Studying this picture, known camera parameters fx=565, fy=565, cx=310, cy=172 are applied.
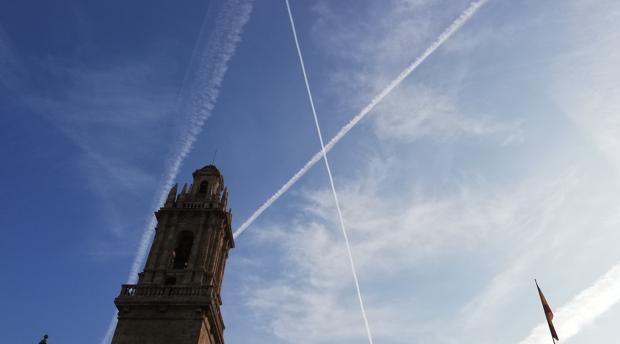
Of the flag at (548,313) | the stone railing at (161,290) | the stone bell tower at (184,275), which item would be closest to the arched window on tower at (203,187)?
the stone bell tower at (184,275)

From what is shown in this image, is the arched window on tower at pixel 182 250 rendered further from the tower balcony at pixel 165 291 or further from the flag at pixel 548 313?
the flag at pixel 548 313

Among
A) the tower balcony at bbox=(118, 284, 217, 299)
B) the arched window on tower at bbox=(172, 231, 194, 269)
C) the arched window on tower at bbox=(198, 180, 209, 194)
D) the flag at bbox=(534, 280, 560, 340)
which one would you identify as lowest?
the flag at bbox=(534, 280, 560, 340)

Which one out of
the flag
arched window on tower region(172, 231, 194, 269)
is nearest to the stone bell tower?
arched window on tower region(172, 231, 194, 269)

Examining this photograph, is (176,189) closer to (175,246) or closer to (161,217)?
(161,217)

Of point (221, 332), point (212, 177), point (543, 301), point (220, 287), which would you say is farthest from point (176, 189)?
point (543, 301)

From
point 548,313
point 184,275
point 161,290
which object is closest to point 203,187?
point 184,275

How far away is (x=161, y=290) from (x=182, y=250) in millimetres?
5953

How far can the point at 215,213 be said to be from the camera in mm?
48281

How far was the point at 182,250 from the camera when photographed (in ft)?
155

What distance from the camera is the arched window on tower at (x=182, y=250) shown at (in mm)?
46547

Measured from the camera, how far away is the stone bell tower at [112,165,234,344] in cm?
3953

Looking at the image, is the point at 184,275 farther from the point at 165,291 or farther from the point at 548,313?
the point at 548,313

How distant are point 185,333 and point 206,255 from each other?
7.40m

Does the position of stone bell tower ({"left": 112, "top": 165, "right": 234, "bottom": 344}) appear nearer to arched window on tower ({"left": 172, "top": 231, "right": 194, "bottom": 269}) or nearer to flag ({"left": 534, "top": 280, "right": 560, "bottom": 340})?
arched window on tower ({"left": 172, "top": 231, "right": 194, "bottom": 269})
